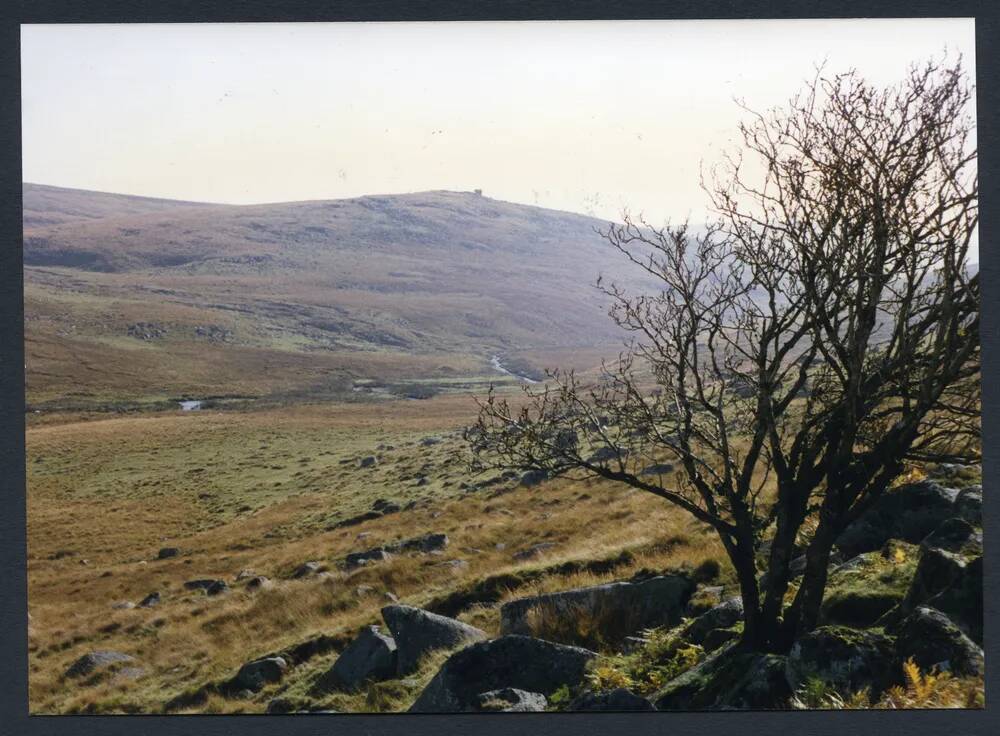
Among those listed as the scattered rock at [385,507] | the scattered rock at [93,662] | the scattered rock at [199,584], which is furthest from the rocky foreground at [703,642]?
the scattered rock at [385,507]

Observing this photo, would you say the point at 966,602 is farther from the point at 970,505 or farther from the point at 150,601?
the point at 150,601

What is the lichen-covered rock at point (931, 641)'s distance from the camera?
23.7 ft

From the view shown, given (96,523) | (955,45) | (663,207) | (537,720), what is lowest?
(96,523)

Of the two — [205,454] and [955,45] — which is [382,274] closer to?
[205,454]

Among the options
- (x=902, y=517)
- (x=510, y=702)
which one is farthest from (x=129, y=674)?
(x=902, y=517)

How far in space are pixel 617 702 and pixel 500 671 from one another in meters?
1.08

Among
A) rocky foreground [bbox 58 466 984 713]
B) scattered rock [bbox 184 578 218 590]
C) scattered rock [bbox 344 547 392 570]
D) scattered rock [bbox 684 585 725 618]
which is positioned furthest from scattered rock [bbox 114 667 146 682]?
scattered rock [bbox 184 578 218 590]

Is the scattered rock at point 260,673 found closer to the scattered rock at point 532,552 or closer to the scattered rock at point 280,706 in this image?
the scattered rock at point 280,706

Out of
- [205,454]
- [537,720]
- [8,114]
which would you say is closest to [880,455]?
[537,720]

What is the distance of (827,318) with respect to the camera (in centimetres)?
734

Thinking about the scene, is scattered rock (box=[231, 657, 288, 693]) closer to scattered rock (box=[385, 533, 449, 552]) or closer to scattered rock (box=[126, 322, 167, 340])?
scattered rock (box=[385, 533, 449, 552])

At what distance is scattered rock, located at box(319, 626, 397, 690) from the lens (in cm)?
934

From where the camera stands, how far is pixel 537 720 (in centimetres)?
773

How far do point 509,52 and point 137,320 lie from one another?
14282cm
